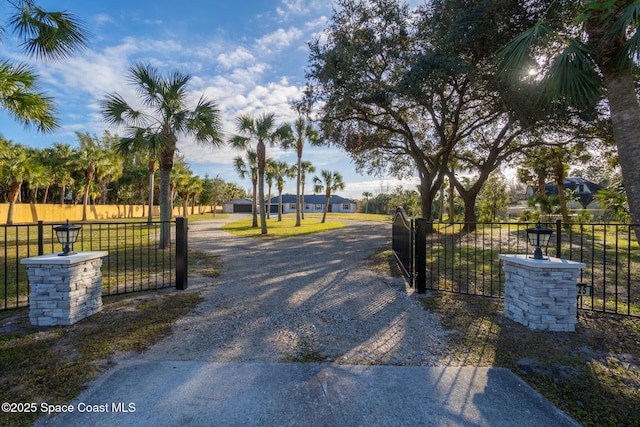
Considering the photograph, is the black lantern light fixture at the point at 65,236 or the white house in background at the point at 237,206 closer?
the black lantern light fixture at the point at 65,236

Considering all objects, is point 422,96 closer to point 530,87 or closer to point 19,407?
point 530,87

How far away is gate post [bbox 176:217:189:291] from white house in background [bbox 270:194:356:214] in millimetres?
54334

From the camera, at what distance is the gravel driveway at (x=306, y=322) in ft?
9.23

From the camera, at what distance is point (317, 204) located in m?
59.8

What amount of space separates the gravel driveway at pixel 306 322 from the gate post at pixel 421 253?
36cm

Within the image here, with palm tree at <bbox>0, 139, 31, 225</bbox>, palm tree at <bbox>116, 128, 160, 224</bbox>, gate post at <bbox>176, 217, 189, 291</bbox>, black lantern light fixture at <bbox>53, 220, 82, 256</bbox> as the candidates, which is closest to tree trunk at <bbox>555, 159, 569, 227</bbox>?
gate post at <bbox>176, 217, 189, 291</bbox>

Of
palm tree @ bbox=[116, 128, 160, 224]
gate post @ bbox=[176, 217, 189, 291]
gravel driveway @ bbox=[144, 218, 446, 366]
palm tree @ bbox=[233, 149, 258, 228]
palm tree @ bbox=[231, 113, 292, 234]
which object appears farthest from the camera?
palm tree @ bbox=[233, 149, 258, 228]

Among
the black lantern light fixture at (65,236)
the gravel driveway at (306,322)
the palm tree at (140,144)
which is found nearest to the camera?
the gravel driveway at (306,322)

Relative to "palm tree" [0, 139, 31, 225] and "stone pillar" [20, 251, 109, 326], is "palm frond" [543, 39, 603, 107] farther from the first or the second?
"palm tree" [0, 139, 31, 225]

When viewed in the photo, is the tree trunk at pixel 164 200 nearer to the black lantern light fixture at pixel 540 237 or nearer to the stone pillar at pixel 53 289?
the stone pillar at pixel 53 289

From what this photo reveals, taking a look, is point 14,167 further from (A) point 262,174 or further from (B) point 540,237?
(B) point 540,237

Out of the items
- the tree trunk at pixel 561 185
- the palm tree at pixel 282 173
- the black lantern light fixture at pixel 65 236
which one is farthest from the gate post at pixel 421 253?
the palm tree at pixel 282 173

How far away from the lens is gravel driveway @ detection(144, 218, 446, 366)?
2.81 meters

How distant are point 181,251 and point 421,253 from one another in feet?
13.1
